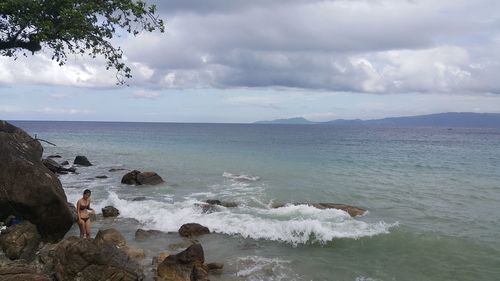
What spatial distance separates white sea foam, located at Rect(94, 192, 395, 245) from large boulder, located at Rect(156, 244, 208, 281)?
5.48 meters

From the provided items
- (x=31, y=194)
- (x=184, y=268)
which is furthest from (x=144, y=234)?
(x=184, y=268)

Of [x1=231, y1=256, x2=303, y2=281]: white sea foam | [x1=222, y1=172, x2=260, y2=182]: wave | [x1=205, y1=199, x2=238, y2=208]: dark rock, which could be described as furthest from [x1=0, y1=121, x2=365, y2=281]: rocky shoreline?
[x1=222, y1=172, x2=260, y2=182]: wave

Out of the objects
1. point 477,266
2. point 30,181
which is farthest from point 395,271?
point 30,181

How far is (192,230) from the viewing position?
1862 cm

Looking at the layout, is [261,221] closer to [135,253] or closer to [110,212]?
[135,253]

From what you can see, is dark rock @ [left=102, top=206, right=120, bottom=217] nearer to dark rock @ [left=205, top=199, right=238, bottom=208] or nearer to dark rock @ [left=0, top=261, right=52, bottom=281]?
dark rock @ [left=205, top=199, right=238, bottom=208]

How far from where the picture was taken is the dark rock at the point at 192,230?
1856 centimetres

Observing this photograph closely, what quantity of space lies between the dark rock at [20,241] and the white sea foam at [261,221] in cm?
621

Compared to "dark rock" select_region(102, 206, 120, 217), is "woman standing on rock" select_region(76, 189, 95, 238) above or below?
above

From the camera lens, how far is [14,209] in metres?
15.2

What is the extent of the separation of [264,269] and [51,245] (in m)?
7.56

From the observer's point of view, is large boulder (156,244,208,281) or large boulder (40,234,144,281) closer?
large boulder (40,234,144,281)

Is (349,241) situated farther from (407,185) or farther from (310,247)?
(407,185)

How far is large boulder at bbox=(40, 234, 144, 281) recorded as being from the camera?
38.9 feet
